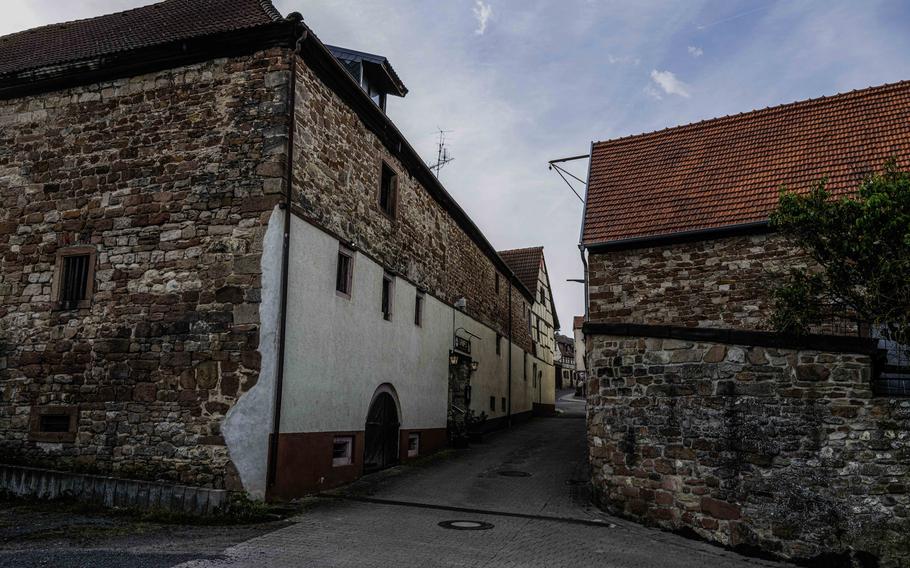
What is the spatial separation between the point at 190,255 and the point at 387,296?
4.78 metres

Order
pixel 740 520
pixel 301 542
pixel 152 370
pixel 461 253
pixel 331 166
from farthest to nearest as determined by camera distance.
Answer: pixel 461 253 → pixel 331 166 → pixel 152 370 → pixel 740 520 → pixel 301 542

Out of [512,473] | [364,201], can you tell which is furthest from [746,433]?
[364,201]

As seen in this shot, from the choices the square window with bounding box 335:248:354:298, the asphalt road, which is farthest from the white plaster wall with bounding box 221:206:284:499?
the square window with bounding box 335:248:354:298

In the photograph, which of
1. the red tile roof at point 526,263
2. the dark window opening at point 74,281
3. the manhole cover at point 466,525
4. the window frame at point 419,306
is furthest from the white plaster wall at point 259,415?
the red tile roof at point 526,263

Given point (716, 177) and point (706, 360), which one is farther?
point (716, 177)

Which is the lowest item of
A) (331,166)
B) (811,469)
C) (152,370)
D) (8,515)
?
(8,515)

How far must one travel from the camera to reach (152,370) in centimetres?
963

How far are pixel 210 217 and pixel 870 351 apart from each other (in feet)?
30.6

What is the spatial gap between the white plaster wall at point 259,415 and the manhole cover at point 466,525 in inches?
105

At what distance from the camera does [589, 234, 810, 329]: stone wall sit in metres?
10.6

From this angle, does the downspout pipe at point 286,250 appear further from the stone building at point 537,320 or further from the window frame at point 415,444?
the stone building at point 537,320

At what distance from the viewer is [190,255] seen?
979cm

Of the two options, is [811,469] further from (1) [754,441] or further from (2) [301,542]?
(2) [301,542]

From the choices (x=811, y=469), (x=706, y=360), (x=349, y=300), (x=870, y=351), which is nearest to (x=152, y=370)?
(x=349, y=300)
